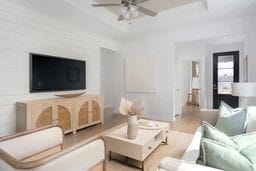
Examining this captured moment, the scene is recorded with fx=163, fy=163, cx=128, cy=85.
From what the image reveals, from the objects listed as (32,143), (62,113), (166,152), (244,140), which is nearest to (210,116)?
(166,152)

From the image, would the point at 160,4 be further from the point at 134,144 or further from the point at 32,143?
the point at 32,143

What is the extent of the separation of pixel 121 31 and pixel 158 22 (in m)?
1.09

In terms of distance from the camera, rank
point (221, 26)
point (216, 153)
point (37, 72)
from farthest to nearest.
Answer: point (221, 26) < point (37, 72) < point (216, 153)

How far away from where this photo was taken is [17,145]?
1562mm

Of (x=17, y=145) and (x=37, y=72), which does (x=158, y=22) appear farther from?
(x=17, y=145)

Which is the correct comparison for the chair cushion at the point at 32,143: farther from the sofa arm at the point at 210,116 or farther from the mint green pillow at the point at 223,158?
the sofa arm at the point at 210,116

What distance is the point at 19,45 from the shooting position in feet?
10.5

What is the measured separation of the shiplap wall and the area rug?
2.21 m

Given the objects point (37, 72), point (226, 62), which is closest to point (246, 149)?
point (37, 72)

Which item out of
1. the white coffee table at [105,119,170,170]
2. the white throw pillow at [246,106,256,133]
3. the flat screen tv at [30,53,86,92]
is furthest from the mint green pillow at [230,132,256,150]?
the flat screen tv at [30,53,86,92]

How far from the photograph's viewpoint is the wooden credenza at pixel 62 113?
3012mm

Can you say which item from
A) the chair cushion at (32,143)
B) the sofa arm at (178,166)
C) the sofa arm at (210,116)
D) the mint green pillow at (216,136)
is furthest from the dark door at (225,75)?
the chair cushion at (32,143)

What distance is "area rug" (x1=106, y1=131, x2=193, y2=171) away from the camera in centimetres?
232

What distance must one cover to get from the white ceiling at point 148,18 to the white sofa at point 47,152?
247cm
